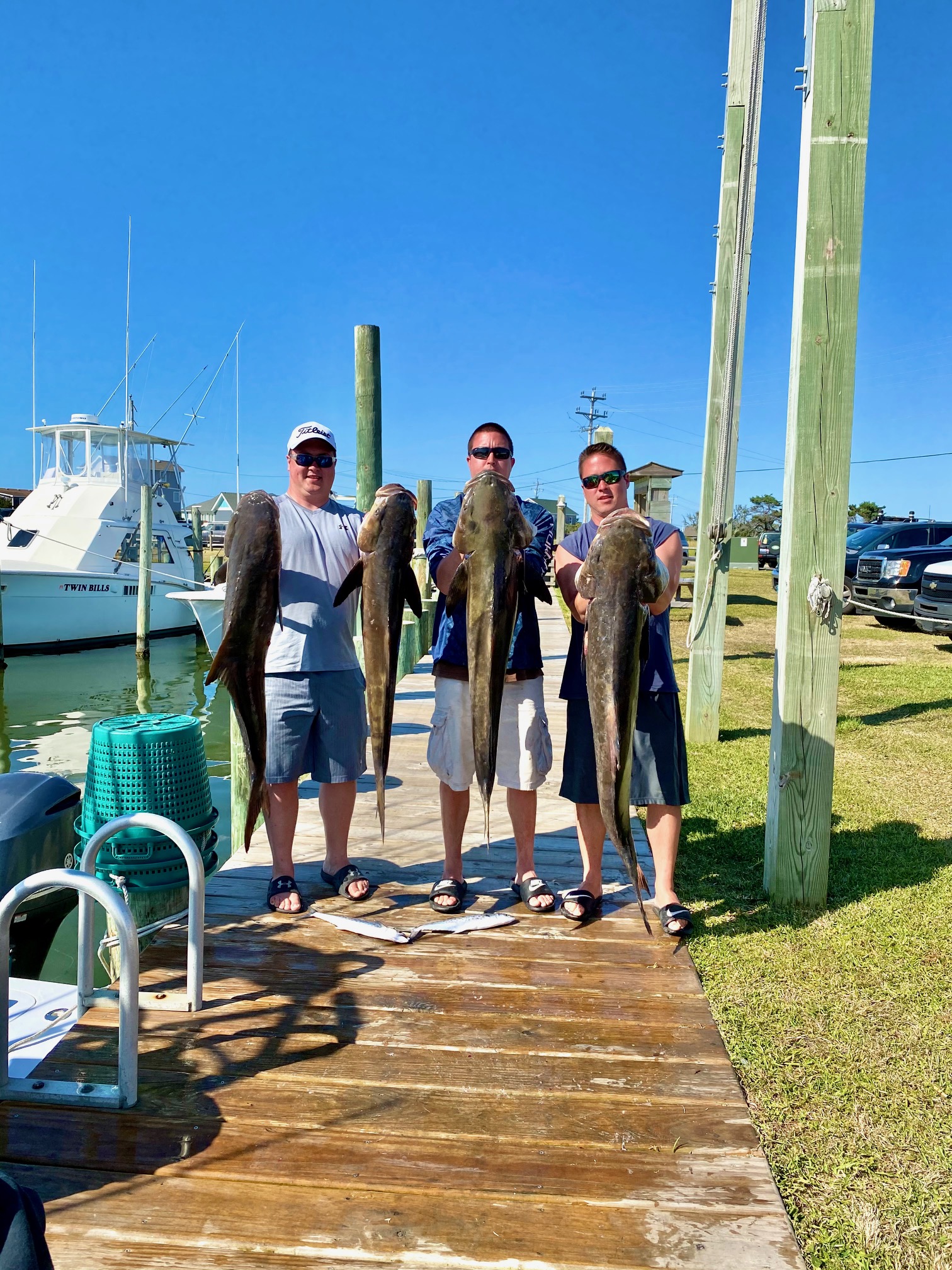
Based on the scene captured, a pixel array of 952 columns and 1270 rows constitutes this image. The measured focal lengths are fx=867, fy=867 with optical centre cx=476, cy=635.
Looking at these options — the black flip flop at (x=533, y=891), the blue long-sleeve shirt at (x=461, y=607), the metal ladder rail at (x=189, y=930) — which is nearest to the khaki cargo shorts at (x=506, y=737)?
the blue long-sleeve shirt at (x=461, y=607)

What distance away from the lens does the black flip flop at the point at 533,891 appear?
4101 mm

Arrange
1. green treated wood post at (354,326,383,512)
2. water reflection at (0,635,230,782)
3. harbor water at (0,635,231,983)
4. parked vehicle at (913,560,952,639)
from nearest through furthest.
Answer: green treated wood post at (354,326,383,512)
harbor water at (0,635,231,983)
water reflection at (0,635,230,782)
parked vehicle at (913,560,952,639)

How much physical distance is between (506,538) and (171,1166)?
2.25 metres

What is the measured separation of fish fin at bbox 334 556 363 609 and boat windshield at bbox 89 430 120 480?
2374cm

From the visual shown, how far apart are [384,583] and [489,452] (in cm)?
73

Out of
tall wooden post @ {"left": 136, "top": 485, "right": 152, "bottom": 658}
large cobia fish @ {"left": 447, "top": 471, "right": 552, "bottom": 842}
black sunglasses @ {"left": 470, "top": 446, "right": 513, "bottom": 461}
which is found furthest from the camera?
tall wooden post @ {"left": 136, "top": 485, "right": 152, "bottom": 658}

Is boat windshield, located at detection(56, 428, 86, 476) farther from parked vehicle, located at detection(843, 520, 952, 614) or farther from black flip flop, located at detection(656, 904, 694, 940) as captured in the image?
black flip flop, located at detection(656, 904, 694, 940)

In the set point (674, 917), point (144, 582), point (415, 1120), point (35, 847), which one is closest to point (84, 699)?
point (144, 582)

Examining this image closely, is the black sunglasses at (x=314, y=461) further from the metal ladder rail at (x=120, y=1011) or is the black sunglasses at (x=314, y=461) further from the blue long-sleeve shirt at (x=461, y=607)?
the metal ladder rail at (x=120, y=1011)

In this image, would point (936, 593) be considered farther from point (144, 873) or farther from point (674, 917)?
point (144, 873)

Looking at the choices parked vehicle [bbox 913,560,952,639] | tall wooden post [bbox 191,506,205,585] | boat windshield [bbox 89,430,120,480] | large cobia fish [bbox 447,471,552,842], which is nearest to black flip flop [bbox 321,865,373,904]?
large cobia fish [bbox 447,471,552,842]

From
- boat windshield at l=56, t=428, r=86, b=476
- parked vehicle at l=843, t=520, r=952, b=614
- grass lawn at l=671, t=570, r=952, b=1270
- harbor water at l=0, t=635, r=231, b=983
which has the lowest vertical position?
harbor water at l=0, t=635, r=231, b=983

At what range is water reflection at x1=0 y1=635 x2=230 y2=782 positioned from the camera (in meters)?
13.2

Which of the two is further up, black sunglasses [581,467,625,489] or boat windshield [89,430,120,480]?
boat windshield [89,430,120,480]
